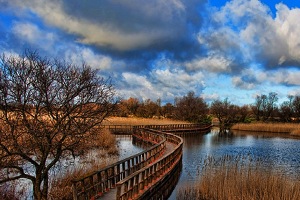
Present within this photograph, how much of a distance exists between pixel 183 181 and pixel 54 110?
32.9ft

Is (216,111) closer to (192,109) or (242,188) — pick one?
(192,109)

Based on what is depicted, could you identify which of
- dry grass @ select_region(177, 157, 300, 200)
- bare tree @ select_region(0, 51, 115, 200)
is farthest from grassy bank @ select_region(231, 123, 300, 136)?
bare tree @ select_region(0, 51, 115, 200)

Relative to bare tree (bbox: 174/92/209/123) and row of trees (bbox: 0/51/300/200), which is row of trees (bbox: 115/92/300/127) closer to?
bare tree (bbox: 174/92/209/123)

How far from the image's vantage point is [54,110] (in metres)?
10.5

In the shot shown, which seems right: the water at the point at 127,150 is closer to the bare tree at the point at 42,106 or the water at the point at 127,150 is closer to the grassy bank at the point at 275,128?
the bare tree at the point at 42,106

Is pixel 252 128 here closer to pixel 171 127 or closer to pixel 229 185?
pixel 171 127

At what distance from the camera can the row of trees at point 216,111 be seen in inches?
3226

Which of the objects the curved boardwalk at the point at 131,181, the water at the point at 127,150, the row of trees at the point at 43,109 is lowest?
the water at the point at 127,150

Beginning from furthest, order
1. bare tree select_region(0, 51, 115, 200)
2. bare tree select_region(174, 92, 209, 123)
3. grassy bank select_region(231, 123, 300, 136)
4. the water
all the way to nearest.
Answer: bare tree select_region(174, 92, 209, 123)
grassy bank select_region(231, 123, 300, 136)
the water
bare tree select_region(0, 51, 115, 200)

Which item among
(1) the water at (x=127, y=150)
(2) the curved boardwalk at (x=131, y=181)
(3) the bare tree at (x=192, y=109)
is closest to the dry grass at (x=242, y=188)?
(2) the curved boardwalk at (x=131, y=181)

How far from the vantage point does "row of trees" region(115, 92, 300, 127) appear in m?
81.9

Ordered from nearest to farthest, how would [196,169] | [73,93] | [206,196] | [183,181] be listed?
[73,93], [206,196], [183,181], [196,169]

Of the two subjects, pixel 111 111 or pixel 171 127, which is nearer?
pixel 111 111

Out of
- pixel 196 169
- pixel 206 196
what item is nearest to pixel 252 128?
pixel 196 169
